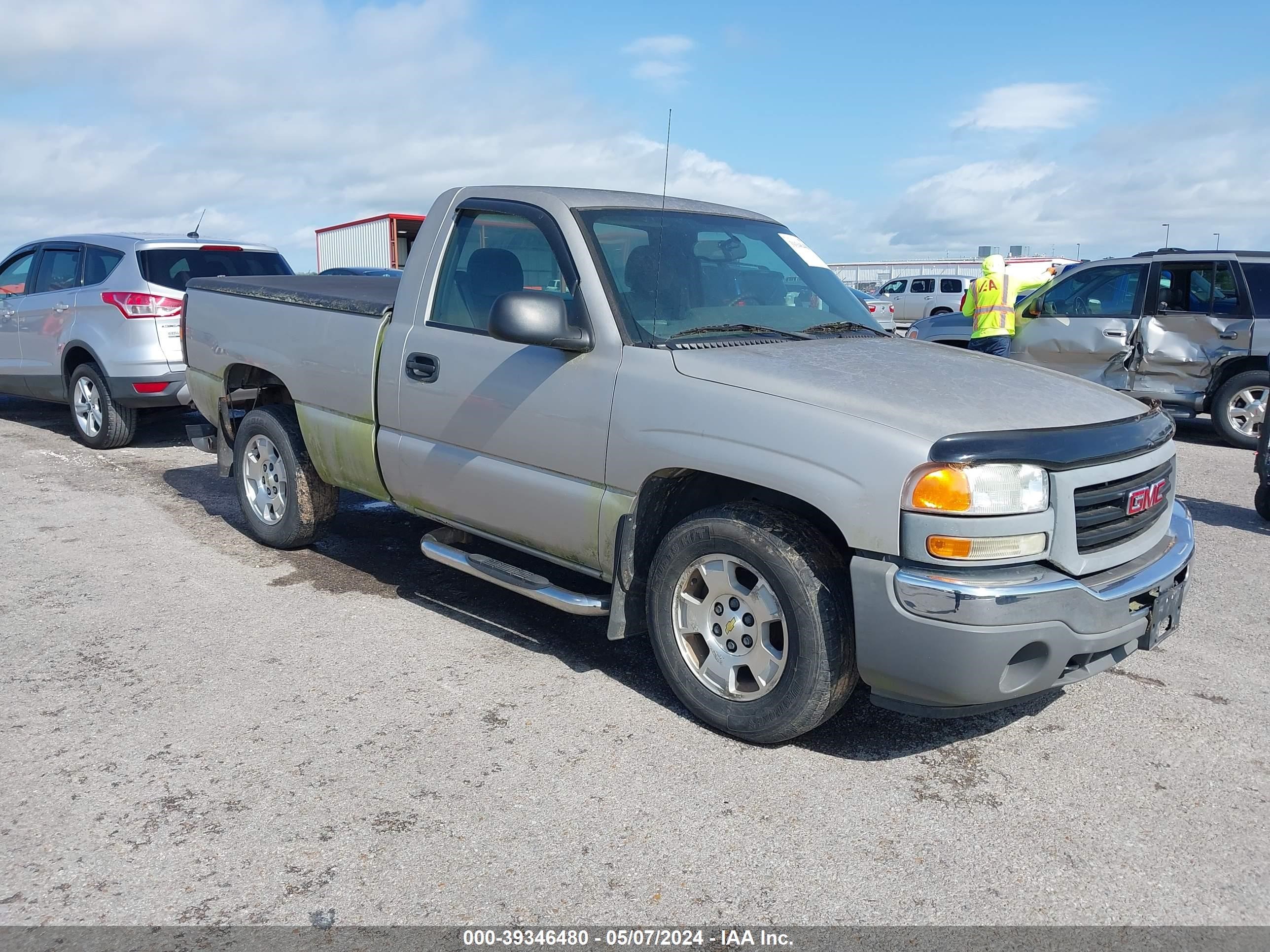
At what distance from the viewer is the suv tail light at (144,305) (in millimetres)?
8367

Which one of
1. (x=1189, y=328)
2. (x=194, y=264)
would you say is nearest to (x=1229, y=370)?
(x=1189, y=328)

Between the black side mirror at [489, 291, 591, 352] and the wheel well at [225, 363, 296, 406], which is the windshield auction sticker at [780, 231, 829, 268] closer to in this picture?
the black side mirror at [489, 291, 591, 352]

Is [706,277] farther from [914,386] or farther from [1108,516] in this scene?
[1108,516]

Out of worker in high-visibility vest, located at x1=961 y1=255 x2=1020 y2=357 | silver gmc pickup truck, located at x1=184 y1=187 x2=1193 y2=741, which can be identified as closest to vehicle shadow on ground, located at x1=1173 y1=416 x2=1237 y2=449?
worker in high-visibility vest, located at x1=961 y1=255 x2=1020 y2=357

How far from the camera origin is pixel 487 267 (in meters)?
4.57

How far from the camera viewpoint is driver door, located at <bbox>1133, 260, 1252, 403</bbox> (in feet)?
32.9

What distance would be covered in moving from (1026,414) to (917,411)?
0.40 meters

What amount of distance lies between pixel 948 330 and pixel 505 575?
9884 millimetres

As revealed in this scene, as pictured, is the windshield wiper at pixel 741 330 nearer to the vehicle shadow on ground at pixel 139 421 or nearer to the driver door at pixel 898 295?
the vehicle shadow on ground at pixel 139 421

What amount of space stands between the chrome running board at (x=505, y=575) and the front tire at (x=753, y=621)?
29 cm

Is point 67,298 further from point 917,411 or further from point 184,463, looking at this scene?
point 917,411

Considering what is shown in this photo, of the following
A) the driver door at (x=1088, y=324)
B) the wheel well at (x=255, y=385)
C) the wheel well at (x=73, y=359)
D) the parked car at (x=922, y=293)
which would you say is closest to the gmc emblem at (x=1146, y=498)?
the wheel well at (x=255, y=385)

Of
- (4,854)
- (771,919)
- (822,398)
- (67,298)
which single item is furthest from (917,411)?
(67,298)

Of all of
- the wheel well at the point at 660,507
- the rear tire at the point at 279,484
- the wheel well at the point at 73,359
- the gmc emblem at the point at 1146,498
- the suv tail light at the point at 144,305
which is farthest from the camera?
the wheel well at the point at 73,359
